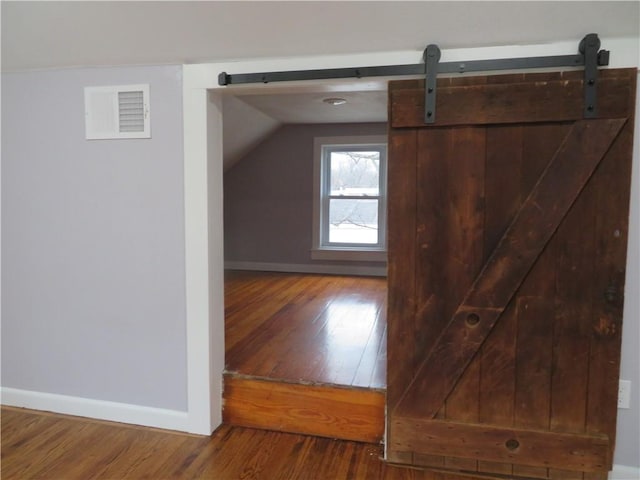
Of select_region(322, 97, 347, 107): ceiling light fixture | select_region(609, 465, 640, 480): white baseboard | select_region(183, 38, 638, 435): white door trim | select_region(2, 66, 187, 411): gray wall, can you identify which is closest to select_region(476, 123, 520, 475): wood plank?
select_region(609, 465, 640, 480): white baseboard

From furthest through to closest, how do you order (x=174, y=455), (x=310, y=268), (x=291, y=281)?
(x=310, y=268) → (x=291, y=281) → (x=174, y=455)

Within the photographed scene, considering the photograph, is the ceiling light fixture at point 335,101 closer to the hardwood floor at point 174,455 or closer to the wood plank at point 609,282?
the wood plank at point 609,282

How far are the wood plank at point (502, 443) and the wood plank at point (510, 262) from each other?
82 millimetres

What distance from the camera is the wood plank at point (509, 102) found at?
1.62 meters

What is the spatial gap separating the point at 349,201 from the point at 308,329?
8.37ft

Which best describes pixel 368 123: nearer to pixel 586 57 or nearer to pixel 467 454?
pixel 586 57

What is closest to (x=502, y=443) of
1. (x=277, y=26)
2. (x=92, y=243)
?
(x=277, y=26)

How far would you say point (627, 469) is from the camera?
181 centimetres

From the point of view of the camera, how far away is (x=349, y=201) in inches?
209

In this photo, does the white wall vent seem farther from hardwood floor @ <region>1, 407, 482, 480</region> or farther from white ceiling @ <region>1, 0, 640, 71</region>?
hardwood floor @ <region>1, 407, 482, 480</region>

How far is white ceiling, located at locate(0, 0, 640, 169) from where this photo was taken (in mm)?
1555

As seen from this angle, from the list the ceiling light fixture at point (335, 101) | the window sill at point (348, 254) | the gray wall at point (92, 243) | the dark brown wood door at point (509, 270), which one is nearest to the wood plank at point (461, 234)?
the dark brown wood door at point (509, 270)

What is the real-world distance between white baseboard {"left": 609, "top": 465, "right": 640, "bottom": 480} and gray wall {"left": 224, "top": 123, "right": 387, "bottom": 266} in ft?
11.5

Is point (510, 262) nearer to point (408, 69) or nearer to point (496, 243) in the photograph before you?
point (496, 243)
